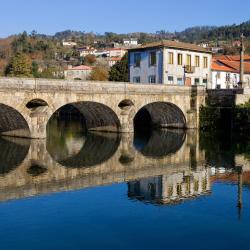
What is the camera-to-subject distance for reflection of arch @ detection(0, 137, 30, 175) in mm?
31544

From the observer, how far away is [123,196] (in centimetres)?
2406

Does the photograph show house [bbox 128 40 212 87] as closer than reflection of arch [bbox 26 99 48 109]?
No

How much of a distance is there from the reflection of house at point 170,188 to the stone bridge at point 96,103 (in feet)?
51.5

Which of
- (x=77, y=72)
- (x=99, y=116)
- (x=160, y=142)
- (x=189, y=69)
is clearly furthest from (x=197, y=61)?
(x=77, y=72)

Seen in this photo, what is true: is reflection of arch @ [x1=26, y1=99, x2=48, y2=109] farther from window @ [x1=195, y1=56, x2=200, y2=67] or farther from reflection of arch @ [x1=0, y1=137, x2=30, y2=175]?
window @ [x1=195, y1=56, x2=200, y2=67]

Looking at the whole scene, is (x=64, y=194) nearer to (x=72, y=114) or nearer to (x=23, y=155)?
(x=23, y=155)

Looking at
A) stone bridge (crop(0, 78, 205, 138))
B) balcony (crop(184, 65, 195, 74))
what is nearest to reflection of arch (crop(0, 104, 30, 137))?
stone bridge (crop(0, 78, 205, 138))

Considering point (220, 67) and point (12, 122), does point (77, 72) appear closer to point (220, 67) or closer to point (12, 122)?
point (220, 67)

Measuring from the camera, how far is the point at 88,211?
69.8 feet

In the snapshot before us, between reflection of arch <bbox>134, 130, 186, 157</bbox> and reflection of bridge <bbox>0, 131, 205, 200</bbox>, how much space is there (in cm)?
21

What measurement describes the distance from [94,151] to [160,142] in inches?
365

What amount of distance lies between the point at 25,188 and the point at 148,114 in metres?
37.7

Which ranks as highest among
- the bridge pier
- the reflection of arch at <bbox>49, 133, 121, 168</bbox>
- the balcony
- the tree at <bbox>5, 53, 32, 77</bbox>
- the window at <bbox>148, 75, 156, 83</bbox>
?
the tree at <bbox>5, 53, 32, 77</bbox>

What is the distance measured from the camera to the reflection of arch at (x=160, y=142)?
130 ft
